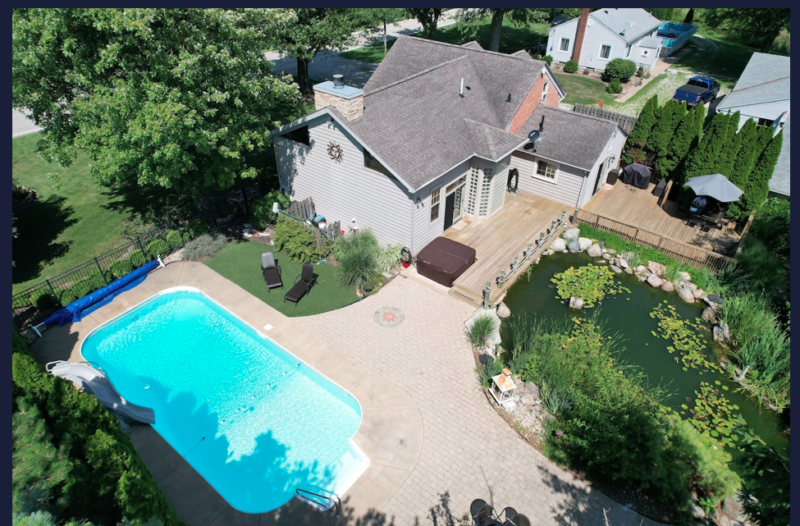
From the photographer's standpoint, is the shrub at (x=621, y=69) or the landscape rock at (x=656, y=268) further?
the shrub at (x=621, y=69)

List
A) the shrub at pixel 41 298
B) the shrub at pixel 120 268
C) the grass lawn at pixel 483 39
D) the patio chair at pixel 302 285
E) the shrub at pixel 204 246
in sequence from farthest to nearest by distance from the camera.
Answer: the grass lawn at pixel 483 39 → the shrub at pixel 204 246 → the shrub at pixel 120 268 → the patio chair at pixel 302 285 → the shrub at pixel 41 298

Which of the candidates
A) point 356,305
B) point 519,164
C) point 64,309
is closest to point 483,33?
point 519,164

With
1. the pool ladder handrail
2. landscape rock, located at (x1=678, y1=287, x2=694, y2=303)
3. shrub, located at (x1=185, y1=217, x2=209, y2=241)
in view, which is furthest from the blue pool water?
landscape rock, located at (x1=678, y1=287, x2=694, y2=303)

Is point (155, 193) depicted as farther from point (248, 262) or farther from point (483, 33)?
point (483, 33)

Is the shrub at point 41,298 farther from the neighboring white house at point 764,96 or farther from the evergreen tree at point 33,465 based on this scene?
the neighboring white house at point 764,96

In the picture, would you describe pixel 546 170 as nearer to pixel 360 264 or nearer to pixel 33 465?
pixel 360 264

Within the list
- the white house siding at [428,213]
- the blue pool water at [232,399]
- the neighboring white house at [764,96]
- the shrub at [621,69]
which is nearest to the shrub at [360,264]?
the white house siding at [428,213]
